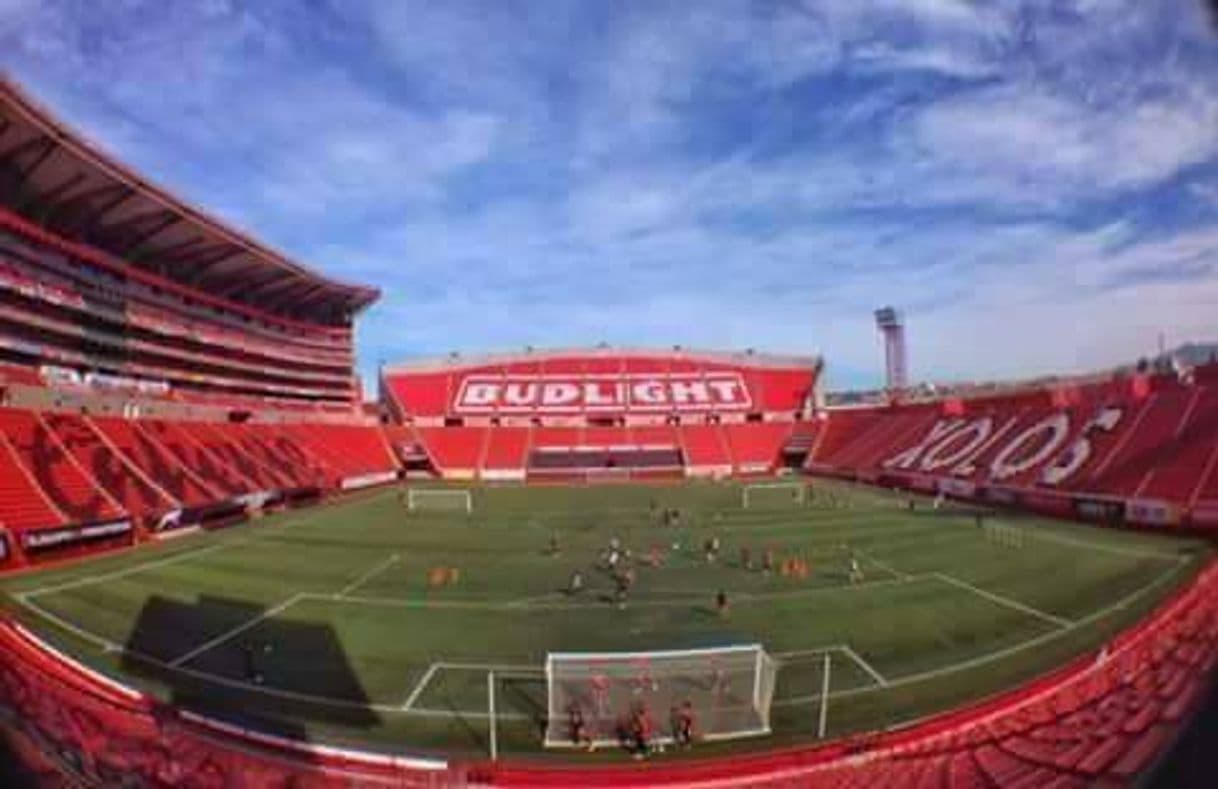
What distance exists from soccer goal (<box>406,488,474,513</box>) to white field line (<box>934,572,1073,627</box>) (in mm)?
30119

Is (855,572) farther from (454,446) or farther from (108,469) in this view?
(454,446)

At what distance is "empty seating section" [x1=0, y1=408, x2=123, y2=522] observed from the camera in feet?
113

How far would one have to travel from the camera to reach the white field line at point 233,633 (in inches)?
738

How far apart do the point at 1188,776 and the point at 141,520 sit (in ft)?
131

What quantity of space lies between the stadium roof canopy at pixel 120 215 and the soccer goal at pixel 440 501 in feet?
92.7

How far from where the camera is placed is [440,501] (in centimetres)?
5506

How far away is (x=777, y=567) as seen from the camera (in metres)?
29.0

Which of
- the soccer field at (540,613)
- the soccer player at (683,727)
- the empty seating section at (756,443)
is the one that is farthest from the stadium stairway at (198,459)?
the empty seating section at (756,443)

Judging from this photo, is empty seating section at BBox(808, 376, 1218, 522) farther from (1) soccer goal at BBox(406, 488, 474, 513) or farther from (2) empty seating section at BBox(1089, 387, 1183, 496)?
(1) soccer goal at BBox(406, 488, 474, 513)

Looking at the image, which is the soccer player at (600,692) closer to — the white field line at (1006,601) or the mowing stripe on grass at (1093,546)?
the white field line at (1006,601)

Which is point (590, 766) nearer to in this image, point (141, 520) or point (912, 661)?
point (912, 661)

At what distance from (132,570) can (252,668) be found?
16.3 metres

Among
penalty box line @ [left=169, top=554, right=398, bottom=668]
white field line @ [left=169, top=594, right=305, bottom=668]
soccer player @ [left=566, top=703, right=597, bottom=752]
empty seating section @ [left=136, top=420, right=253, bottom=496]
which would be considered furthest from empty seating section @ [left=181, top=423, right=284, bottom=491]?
soccer player @ [left=566, top=703, right=597, bottom=752]

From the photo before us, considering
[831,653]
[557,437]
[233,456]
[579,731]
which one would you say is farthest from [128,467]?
[557,437]
